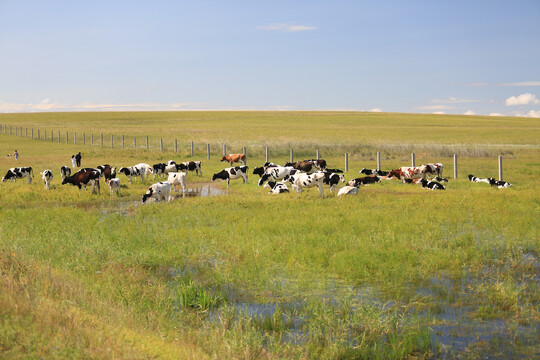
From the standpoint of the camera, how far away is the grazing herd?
20698 millimetres

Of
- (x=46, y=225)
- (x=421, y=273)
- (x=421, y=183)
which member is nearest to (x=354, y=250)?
(x=421, y=273)

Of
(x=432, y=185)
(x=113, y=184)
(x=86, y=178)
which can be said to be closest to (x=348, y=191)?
(x=432, y=185)

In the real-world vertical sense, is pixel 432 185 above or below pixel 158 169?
below

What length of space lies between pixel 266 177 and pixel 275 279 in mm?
15520

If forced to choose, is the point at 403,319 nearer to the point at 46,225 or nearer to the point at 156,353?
the point at 156,353

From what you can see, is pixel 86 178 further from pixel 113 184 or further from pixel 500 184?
pixel 500 184

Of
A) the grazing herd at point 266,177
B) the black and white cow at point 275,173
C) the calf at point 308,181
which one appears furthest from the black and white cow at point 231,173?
the calf at point 308,181

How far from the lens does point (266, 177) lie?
82.5 ft

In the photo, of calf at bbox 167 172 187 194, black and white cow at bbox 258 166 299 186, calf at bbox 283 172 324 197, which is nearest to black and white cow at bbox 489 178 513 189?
calf at bbox 283 172 324 197

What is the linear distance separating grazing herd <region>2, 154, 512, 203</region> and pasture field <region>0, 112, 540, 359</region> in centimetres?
191

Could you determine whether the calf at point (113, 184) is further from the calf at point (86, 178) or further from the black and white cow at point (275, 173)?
the black and white cow at point (275, 173)

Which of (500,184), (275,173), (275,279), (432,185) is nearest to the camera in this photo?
(275,279)

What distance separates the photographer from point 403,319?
24.9 feet

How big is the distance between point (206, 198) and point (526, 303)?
13655mm
